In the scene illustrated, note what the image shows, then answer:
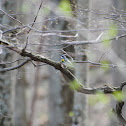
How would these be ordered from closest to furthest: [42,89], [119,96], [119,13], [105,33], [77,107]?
[119,96] → [119,13] → [105,33] → [77,107] → [42,89]

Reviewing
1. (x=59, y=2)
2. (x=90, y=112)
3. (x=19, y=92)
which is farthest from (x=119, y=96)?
(x=90, y=112)

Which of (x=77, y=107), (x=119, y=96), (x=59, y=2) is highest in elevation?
(x=59, y=2)

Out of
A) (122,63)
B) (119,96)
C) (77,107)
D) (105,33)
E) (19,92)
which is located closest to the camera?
(119,96)

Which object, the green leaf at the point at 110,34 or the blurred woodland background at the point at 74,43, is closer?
the blurred woodland background at the point at 74,43

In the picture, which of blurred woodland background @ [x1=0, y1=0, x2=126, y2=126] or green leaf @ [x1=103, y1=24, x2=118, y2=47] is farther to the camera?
green leaf @ [x1=103, y1=24, x2=118, y2=47]

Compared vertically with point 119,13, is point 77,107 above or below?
below

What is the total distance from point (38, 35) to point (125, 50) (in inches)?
57.1

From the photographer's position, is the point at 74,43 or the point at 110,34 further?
the point at 110,34

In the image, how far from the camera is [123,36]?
422 centimetres

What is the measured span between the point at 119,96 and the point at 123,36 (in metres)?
1.06

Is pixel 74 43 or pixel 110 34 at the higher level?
pixel 110 34

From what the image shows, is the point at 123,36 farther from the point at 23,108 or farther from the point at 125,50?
the point at 23,108

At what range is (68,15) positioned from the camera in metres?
4.90

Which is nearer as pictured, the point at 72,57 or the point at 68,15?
the point at 72,57
